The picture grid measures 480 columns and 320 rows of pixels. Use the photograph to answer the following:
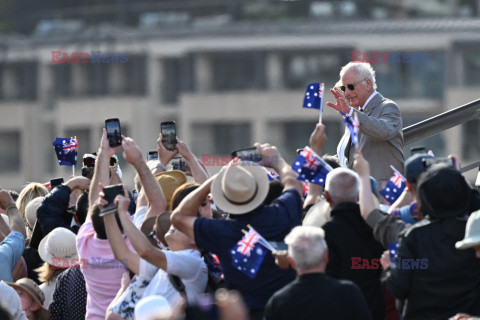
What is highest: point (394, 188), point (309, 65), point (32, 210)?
point (394, 188)

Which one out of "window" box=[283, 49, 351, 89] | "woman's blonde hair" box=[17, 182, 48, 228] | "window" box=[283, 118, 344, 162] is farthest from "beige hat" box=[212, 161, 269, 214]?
"window" box=[283, 49, 351, 89]

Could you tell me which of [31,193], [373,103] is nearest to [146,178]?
[373,103]

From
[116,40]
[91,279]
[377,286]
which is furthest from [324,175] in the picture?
[116,40]

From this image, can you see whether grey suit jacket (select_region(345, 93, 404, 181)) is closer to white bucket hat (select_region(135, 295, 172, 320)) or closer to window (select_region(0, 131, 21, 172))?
white bucket hat (select_region(135, 295, 172, 320))

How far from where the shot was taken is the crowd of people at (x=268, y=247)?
608 cm

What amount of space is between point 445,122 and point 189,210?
282cm

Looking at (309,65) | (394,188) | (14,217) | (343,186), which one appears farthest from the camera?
(309,65)

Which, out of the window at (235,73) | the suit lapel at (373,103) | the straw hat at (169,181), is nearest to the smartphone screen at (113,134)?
the straw hat at (169,181)

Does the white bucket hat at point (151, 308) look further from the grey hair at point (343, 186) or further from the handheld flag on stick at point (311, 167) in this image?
the handheld flag on stick at point (311, 167)

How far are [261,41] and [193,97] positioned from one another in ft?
17.3

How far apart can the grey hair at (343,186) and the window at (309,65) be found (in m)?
57.2

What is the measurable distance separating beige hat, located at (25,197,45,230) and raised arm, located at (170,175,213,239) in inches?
97.1

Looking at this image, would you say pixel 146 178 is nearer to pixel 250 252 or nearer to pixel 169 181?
pixel 169 181

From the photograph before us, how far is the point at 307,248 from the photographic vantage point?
601cm
